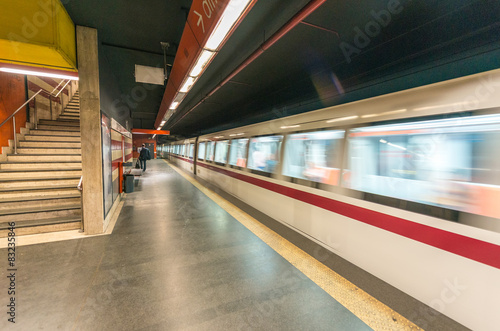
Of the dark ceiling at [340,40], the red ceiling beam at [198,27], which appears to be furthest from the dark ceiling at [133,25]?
the red ceiling beam at [198,27]

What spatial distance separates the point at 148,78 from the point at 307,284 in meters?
5.19

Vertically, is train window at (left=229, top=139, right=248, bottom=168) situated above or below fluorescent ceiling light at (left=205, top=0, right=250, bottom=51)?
below

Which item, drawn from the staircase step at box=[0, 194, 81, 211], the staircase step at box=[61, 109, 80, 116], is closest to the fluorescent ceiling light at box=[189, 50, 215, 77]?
the staircase step at box=[0, 194, 81, 211]

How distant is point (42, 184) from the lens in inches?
163

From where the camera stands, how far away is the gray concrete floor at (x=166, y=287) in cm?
175

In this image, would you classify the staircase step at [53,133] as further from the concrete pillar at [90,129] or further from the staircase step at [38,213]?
the concrete pillar at [90,129]

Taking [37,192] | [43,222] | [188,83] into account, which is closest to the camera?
[43,222]

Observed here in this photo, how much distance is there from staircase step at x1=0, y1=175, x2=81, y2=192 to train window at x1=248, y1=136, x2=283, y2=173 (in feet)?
13.4

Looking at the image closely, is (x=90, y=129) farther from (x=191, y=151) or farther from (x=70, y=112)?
(x=191, y=151)

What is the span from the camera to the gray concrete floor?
5.76 ft

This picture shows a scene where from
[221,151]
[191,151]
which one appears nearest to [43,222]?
[221,151]

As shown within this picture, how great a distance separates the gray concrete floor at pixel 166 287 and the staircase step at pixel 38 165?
2322 millimetres

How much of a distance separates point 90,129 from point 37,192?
2043 mm

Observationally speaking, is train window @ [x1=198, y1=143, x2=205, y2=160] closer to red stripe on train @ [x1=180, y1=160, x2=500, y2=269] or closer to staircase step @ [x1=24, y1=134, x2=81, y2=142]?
staircase step @ [x1=24, y1=134, x2=81, y2=142]
